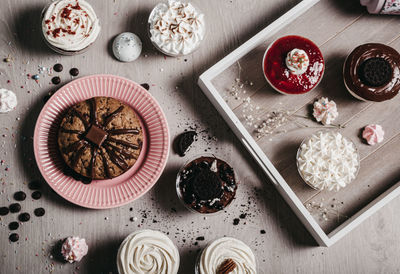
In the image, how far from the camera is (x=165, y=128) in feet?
7.24

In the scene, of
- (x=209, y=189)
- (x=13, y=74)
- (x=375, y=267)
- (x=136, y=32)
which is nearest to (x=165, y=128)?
(x=209, y=189)

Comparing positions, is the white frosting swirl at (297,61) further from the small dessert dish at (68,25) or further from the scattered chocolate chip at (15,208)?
the scattered chocolate chip at (15,208)

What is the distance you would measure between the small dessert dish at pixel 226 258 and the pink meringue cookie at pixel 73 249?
30.5 inches

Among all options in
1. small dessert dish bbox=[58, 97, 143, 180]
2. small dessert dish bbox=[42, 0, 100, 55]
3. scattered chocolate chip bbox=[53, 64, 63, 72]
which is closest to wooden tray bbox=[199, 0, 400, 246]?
small dessert dish bbox=[58, 97, 143, 180]

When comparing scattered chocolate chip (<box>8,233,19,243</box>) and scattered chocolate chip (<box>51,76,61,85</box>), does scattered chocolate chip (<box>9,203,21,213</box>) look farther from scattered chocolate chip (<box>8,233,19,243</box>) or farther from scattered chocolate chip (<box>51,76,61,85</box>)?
scattered chocolate chip (<box>51,76,61,85</box>)

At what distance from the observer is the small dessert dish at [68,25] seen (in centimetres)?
212

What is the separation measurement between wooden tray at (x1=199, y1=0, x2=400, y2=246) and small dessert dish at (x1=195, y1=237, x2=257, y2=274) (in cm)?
46

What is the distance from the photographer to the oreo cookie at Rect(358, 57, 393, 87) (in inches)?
85.5

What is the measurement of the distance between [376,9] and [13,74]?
2.50m

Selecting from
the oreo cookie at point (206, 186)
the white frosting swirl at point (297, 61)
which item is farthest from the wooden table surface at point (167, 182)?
the white frosting swirl at point (297, 61)

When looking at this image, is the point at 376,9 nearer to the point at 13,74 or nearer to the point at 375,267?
the point at 375,267

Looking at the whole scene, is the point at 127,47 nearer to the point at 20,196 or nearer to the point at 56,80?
the point at 56,80

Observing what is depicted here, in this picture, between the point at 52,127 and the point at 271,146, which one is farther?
the point at 271,146

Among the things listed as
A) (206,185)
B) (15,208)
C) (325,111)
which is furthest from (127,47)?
(325,111)
